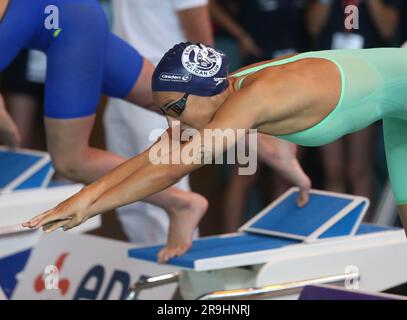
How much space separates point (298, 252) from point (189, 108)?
1164 mm

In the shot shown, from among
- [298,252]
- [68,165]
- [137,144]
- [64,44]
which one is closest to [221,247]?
[298,252]

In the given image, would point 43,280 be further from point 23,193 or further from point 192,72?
point 192,72

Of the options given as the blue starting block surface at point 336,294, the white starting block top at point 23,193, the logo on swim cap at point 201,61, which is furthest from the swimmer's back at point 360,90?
the white starting block top at point 23,193

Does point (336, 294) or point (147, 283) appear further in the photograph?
point (147, 283)

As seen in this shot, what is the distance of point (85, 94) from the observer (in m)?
3.50

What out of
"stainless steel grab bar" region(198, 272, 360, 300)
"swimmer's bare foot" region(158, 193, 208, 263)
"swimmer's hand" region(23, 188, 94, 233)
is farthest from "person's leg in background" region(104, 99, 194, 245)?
"swimmer's hand" region(23, 188, 94, 233)

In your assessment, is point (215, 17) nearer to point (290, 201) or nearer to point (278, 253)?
point (290, 201)

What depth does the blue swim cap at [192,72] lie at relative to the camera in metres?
2.73

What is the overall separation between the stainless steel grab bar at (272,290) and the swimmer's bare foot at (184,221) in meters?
0.31

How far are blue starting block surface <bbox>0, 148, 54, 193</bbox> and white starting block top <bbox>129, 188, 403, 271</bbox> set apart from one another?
0.75 m

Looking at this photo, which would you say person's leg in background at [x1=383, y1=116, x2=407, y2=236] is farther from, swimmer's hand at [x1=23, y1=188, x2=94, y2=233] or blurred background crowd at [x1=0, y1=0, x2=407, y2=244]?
blurred background crowd at [x1=0, y1=0, x2=407, y2=244]

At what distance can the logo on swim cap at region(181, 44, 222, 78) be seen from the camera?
2754 mm

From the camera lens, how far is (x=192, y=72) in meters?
2.75

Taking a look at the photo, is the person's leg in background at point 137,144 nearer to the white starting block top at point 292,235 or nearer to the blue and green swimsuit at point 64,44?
the white starting block top at point 292,235
